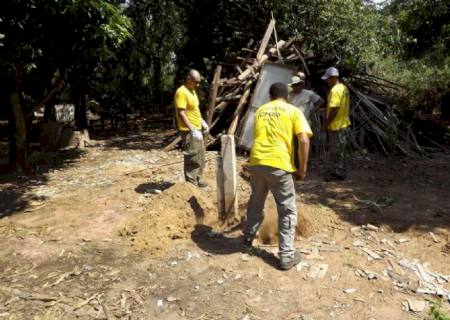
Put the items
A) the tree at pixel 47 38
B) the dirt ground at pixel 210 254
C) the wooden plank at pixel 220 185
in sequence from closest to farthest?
1. the dirt ground at pixel 210 254
2. the wooden plank at pixel 220 185
3. the tree at pixel 47 38

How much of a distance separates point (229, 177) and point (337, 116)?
255cm

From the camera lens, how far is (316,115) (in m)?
9.35

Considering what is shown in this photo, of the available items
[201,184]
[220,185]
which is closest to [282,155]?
[220,185]

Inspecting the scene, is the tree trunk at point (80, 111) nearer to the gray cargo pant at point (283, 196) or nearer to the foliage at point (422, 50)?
the foliage at point (422, 50)

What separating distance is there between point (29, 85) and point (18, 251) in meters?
9.10

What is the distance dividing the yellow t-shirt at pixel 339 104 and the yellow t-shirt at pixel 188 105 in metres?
2.16

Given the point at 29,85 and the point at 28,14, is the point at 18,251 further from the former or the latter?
the point at 29,85

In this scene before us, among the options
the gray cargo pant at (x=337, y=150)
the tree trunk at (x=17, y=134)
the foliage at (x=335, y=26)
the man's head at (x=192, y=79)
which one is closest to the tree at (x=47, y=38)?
the tree trunk at (x=17, y=134)

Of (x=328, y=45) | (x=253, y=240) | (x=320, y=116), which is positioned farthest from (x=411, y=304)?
(x=328, y=45)

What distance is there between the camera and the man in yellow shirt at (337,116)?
6.93 m

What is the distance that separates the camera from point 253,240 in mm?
4930

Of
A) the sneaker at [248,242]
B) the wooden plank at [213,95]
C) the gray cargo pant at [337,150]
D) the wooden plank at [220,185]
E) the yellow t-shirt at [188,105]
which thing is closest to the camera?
the sneaker at [248,242]

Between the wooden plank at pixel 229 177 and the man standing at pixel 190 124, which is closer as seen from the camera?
the wooden plank at pixel 229 177

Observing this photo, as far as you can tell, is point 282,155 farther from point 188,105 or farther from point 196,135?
point 188,105
